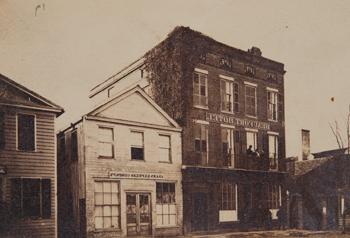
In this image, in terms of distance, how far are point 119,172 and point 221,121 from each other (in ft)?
17.9

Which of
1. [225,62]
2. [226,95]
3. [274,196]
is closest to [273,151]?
[274,196]

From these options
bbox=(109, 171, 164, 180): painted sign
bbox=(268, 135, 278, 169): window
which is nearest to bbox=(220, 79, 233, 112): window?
bbox=(268, 135, 278, 169): window

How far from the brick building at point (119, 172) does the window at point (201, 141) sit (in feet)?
5.20

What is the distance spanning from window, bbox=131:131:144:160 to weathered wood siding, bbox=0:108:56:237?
2924 mm

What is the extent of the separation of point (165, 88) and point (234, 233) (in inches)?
226

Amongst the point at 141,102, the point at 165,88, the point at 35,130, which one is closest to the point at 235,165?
the point at 165,88

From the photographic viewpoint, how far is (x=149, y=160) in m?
14.4

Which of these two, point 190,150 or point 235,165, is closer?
point 190,150

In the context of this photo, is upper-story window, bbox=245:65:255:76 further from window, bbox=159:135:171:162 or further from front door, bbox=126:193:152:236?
front door, bbox=126:193:152:236

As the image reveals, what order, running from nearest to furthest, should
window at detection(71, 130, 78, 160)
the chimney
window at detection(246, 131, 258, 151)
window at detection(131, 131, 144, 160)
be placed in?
window at detection(71, 130, 78, 160) → window at detection(131, 131, 144, 160) → window at detection(246, 131, 258, 151) → the chimney

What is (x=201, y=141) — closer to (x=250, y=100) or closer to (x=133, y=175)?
(x=250, y=100)

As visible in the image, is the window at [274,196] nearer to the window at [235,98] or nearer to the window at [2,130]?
the window at [235,98]

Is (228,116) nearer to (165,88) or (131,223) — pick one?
(165,88)

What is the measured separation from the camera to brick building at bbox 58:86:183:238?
42.5 ft
